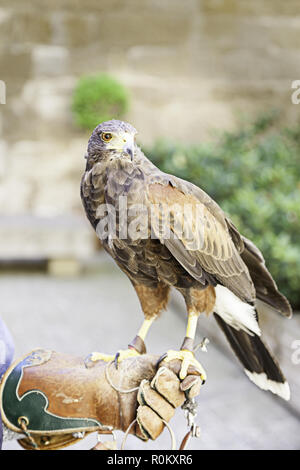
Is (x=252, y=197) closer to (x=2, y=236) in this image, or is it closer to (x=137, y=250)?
(x=137, y=250)

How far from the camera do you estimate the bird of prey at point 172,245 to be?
2.42 feet

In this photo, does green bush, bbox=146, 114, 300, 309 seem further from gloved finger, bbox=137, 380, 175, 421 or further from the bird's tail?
gloved finger, bbox=137, 380, 175, 421

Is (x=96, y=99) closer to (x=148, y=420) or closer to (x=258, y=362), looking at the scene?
(x=258, y=362)

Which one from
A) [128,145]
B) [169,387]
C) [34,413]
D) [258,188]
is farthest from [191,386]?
[258,188]

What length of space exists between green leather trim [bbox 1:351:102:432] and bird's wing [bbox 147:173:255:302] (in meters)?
0.34

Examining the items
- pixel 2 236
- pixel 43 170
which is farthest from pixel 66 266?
pixel 43 170

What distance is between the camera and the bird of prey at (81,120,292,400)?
0.74m

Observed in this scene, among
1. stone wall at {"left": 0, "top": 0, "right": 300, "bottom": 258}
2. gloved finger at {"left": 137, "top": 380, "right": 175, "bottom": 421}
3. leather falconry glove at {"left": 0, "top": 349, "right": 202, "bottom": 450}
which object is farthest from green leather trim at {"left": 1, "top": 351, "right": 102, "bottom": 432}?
stone wall at {"left": 0, "top": 0, "right": 300, "bottom": 258}

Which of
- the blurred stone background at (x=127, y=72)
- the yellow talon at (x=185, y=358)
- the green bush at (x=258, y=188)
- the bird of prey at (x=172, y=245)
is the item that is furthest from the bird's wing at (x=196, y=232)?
the blurred stone background at (x=127, y=72)

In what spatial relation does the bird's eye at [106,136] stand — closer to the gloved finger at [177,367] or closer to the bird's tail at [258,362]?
the gloved finger at [177,367]

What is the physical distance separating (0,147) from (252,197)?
273cm

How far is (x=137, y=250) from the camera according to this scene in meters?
0.80

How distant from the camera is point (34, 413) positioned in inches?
34.0

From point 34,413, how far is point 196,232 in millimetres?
425
